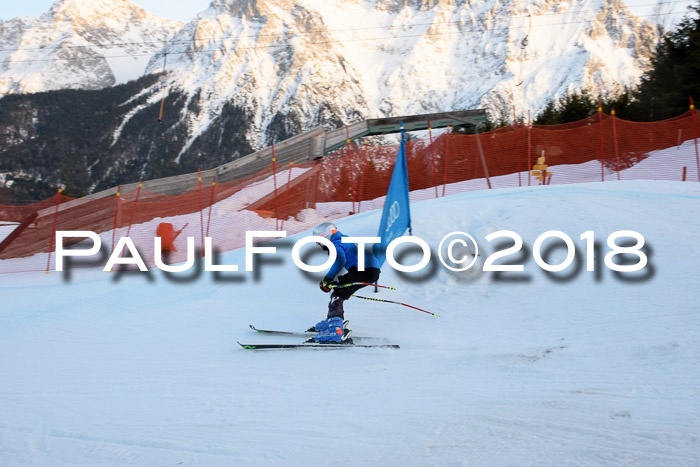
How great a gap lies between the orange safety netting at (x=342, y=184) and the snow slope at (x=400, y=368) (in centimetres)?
367

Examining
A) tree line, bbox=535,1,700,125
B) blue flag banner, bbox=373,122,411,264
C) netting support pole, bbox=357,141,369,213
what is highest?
tree line, bbox=535,1,700,125

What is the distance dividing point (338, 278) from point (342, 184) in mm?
8718

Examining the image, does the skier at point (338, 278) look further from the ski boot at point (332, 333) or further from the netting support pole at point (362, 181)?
the netting support pole at point (362, 181)

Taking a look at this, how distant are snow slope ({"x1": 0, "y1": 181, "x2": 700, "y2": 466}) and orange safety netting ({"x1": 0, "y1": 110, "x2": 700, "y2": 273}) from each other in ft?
12.0

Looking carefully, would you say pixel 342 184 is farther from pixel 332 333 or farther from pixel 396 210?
pixel 332 333

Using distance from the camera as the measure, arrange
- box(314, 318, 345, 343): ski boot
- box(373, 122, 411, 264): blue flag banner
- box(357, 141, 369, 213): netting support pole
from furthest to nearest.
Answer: box(357, 141, 369, 213): netting support pole
box(373, 122, 411, 264): blue flag banner
box(314, 318, 345, 343): ski boot

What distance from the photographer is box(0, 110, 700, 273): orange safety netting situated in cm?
1439

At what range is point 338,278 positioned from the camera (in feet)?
24.0

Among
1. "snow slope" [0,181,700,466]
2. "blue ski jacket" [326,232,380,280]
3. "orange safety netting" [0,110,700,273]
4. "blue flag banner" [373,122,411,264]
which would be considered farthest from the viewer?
"orange safety netting" [0,110,700,273]

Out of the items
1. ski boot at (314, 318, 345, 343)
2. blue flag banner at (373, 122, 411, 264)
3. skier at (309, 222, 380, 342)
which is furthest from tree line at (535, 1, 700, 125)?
ski boot at (314, 318, 345, 343)

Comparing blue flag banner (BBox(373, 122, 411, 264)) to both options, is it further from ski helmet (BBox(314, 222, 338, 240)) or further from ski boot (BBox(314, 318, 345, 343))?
ski boot (BBox(314, 318, 345, 343))

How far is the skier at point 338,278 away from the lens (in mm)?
6977

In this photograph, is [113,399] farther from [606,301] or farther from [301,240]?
[301,240]

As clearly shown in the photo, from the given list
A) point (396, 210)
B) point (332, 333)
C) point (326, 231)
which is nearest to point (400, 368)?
point (332, 333)
